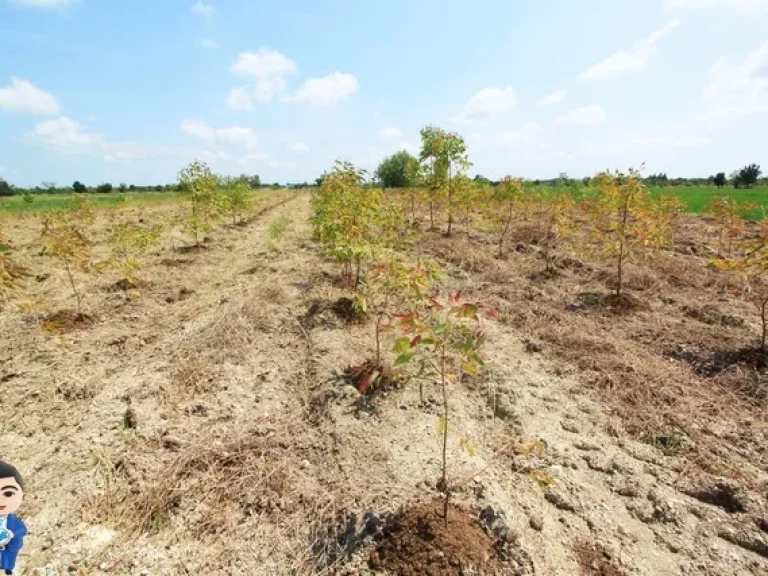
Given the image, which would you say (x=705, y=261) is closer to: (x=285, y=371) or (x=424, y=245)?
(x=424, y=245)

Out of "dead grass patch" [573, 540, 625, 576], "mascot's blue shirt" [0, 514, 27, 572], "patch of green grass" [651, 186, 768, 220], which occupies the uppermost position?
"patch of green grass" [651, 186, 768, 220]

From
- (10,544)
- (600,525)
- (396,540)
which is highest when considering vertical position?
(10,544)

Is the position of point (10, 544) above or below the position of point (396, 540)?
above

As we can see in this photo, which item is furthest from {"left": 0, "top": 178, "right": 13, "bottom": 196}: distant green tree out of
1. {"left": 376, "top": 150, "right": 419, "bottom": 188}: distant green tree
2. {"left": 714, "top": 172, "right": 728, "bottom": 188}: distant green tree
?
{"left": 714, "top": 172, "right": 728, "bottom": 188}: distant green tree

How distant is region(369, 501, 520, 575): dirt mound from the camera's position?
224 cm

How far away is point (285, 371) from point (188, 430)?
1.22 m

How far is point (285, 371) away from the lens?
15.2 ft

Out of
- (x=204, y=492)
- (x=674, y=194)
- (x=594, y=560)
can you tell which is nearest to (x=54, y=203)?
(x=204, y=492)

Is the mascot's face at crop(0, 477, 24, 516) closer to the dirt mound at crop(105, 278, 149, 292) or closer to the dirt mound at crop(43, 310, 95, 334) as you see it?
the dirt mound at crop(43, 310, 95, 334)

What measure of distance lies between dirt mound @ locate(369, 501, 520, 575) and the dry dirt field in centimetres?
3

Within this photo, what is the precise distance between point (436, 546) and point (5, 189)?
232ft

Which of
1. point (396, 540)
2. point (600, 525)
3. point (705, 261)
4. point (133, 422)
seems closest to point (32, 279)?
point (133, 422)

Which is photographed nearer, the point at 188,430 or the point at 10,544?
the point at 10,544

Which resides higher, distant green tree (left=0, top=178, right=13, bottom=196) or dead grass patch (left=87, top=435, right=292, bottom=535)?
distant green tree (left=0, top=178, right=13, bottom=196)
